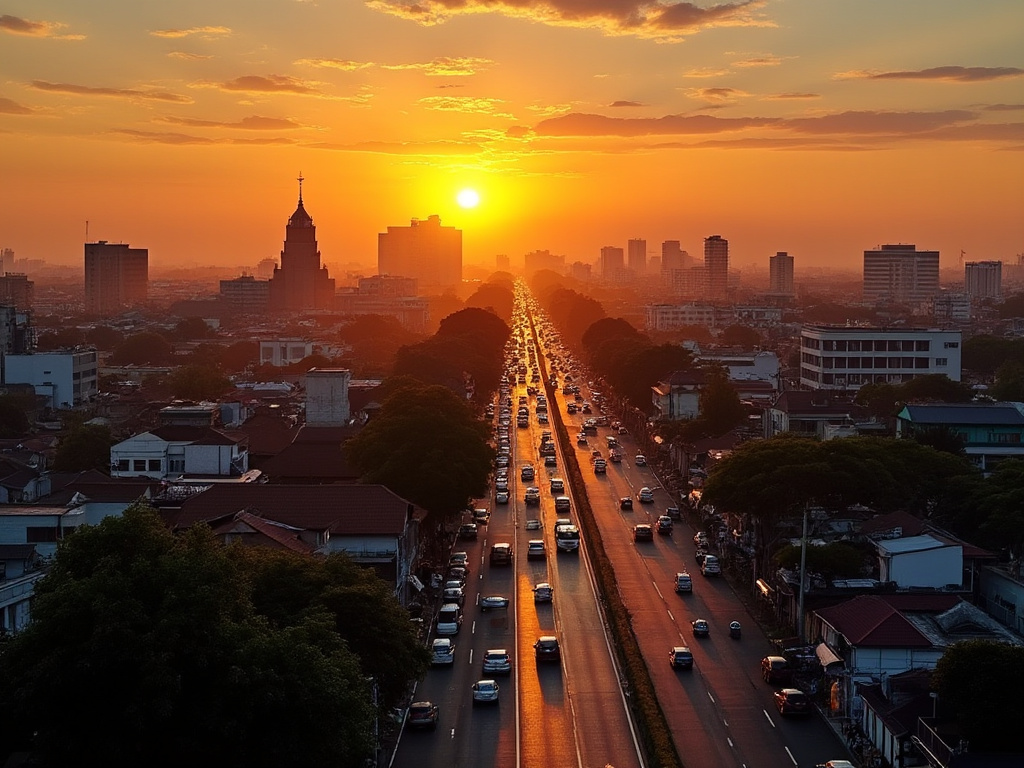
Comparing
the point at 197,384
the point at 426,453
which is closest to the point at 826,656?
the point at 426,453

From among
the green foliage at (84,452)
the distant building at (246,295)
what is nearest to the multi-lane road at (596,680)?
the green foliage at (84,452)

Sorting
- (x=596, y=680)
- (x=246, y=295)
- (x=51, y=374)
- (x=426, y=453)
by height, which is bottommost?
(x=596, y=680)

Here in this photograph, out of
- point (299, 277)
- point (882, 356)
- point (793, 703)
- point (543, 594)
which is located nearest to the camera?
point (793, 703)

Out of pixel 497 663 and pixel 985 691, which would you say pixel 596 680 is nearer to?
pixel 497 663

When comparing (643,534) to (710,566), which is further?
(643,534)

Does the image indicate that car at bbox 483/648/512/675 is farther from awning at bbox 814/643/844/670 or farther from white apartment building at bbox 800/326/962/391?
white apartment building at bbox 800/326/962/391

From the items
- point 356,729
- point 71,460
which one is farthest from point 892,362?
point 356,729

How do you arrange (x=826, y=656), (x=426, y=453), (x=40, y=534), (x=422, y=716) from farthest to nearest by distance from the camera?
(x=426, y=453), (x=40, y=534), (x=826, y=656), (x=422, y=716)

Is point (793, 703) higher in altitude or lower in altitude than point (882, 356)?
lower
